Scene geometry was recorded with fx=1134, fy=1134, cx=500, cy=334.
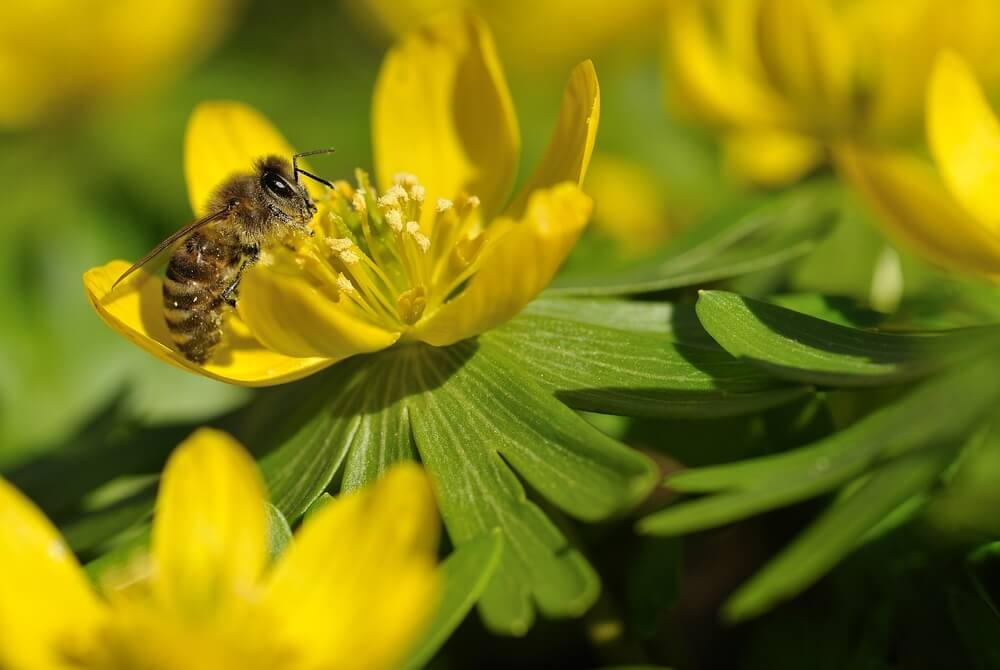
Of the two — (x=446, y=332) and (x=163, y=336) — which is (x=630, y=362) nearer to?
(x=446, y=332)

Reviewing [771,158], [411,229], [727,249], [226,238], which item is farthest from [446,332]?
[771,158]

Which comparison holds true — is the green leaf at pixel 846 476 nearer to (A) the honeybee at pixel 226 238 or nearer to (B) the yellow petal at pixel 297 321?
(B) the yellow petal at pixel 297 321

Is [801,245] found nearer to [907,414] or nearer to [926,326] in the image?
[926,326]

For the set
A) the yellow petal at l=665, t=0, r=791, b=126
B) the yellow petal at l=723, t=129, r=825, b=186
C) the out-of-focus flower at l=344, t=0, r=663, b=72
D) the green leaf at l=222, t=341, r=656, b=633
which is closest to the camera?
the green leaf at l=222, t=341, r=656, b=633

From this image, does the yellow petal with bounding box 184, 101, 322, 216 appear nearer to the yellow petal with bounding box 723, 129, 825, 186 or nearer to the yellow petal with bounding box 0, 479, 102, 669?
the yellow petal with bounding box 0, 479, 102, 669

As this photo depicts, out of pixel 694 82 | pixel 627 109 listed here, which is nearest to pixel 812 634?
pixel 694 82

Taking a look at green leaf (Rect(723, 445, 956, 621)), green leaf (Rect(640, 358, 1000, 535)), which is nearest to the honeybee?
green leaf (Rect(640, 358, 1000, 535))
